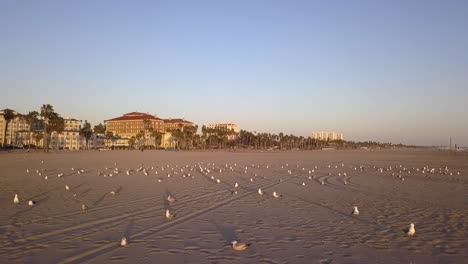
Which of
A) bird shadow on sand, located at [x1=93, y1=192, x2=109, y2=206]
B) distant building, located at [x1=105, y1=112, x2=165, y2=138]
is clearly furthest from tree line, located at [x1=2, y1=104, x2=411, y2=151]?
bird shadow on sand, located at [x1=93, y1=192, x2=109, y2=206]

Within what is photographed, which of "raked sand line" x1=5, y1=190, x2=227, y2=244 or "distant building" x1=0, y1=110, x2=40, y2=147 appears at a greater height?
"distant building" x1=0, y1=110, x2=40, y2=147

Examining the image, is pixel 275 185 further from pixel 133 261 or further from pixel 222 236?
pixel 133 261

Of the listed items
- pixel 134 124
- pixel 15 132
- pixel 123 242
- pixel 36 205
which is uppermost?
pixel 134 124

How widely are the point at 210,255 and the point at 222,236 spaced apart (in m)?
1.60

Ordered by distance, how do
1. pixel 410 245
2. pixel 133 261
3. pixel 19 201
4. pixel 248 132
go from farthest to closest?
pixel 248 132 → pixel 19 201 → pixel 410 245 → pixel 133 261

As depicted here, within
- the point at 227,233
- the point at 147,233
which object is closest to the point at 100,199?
the point at 147,233

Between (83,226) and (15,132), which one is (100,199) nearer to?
(83,226)

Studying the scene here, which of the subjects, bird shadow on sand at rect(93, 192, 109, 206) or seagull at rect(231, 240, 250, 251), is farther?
bird shadow on sand at rect(93, 192, 109, 206)

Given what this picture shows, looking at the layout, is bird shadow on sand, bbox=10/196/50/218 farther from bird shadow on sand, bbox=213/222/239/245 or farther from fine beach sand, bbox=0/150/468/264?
bird shadow on sand, bbox=213/222/239/245

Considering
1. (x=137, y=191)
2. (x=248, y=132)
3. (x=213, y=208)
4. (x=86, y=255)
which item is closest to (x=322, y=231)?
(x=213, y=208)

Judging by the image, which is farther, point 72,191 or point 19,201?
point 72,191

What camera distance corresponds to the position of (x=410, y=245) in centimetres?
870

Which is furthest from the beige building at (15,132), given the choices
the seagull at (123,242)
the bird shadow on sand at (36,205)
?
the seagull at (123,242)

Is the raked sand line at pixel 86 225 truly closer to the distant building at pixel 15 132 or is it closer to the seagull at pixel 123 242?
the seagull at pixel 123 242
